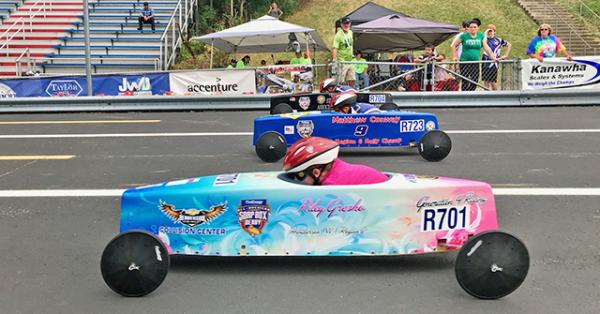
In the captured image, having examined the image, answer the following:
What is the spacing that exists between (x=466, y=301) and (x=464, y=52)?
42.5 ft

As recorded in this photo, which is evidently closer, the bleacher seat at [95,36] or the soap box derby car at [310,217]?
the soap box derby car at [310,217]

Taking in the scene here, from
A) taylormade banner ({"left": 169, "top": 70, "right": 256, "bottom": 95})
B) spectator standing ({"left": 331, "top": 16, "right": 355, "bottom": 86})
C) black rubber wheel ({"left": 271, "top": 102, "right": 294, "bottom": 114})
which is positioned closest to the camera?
black rubber wheel ({"left": 271, "top": 102, "right": 294, "bottom": 114})

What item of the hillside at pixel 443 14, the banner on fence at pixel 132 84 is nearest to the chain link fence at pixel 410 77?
the banner on fence at pixel 132 84

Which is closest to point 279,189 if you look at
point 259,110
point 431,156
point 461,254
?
point 461,254

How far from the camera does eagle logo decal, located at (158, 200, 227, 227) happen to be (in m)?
5.05

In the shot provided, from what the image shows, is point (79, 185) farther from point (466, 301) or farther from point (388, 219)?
point (466, 301)

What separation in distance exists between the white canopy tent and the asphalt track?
11024mm

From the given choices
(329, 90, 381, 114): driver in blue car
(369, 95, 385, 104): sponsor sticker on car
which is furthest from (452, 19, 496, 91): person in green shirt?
(329, 90, 381, 114): driver in blue car

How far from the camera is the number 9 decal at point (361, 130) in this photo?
10023mm

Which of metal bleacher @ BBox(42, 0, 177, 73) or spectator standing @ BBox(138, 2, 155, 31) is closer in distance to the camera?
metal bleacher @ BBox(42, 0, 177, 73)

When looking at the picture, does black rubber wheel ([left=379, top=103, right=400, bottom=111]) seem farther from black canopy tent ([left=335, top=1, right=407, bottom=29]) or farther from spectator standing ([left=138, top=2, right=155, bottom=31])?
spectator standing ([left=138, top=2, right=155, bottom=31])

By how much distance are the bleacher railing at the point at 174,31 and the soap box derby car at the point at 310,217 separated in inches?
852

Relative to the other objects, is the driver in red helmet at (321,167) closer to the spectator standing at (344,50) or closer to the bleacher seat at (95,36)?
the spectator standing at (344,50)

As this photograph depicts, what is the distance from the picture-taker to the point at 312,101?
12.0m
